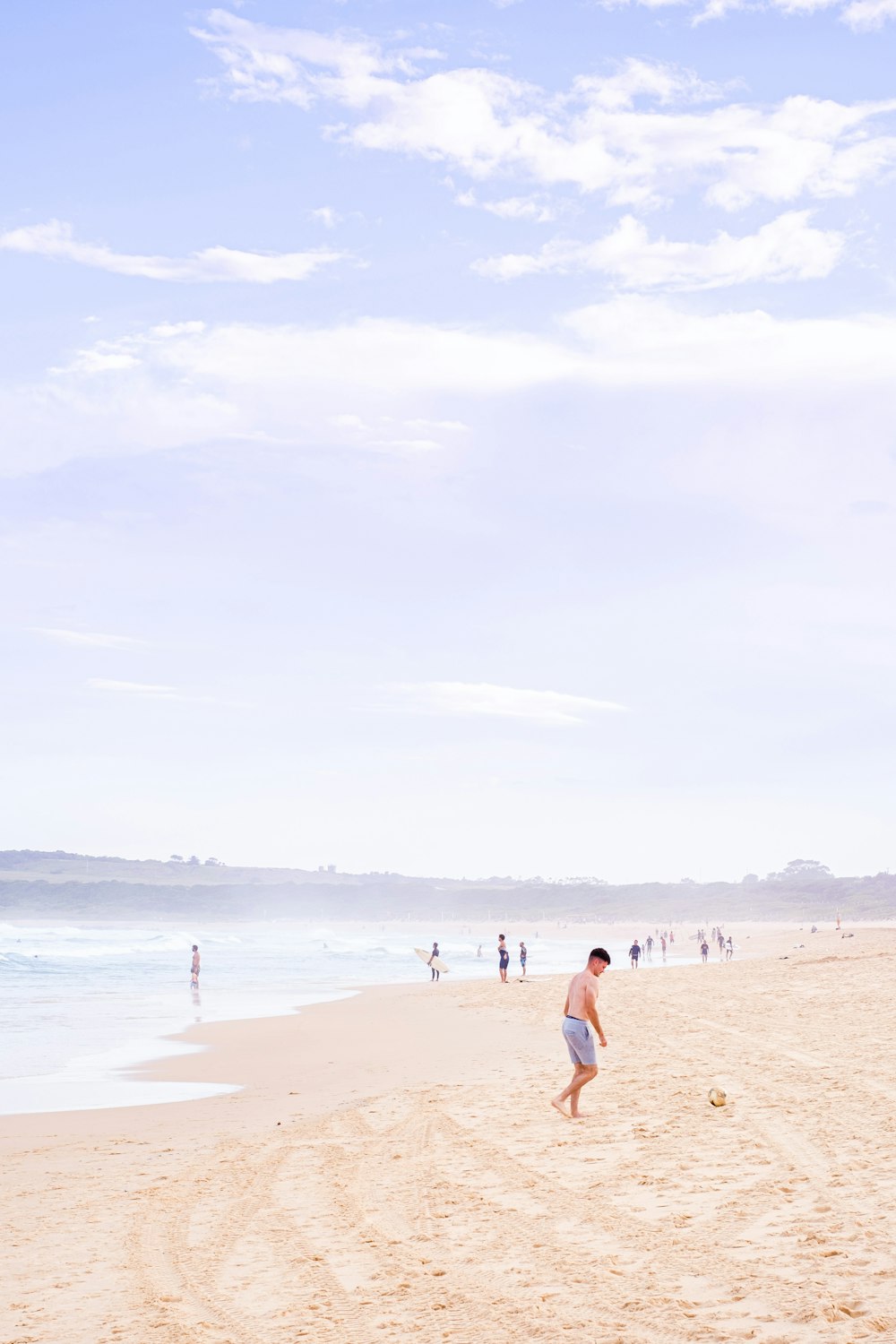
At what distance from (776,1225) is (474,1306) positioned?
2.17 metres

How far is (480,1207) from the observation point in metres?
8.49

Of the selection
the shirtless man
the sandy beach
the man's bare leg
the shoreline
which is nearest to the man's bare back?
the shirtless man

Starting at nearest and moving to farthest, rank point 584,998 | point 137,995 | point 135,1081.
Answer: point 584,998
point 135,1081
point 137,995

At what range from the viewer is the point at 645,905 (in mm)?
176000

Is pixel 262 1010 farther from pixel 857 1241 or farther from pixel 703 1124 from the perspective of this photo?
pixel 857 1241

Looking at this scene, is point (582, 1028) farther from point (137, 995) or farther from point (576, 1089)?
point (137, 995)

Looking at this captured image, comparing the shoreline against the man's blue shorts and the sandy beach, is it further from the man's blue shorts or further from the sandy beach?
the man's blue shorts

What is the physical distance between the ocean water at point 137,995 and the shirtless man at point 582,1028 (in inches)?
244

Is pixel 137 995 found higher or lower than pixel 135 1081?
lower

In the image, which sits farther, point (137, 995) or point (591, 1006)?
point (137, 995)

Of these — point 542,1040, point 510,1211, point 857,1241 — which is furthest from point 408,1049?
point 857,1241

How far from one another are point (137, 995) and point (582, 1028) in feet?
94.0

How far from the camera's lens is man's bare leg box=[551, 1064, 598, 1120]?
11.8 m

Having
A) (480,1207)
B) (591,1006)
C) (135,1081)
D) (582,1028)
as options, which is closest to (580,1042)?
(582,1028)
